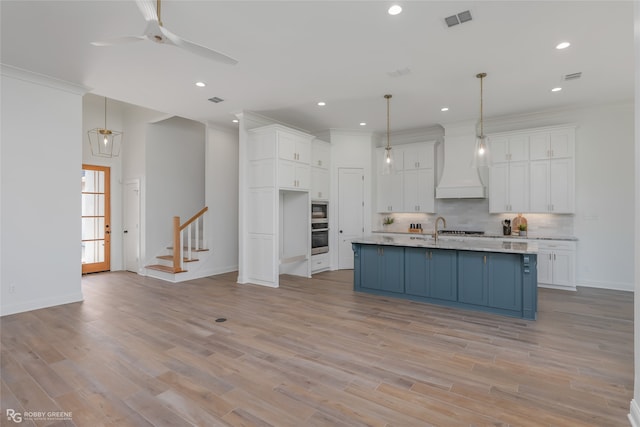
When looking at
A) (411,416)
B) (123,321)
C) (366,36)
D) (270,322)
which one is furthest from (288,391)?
(366,36)

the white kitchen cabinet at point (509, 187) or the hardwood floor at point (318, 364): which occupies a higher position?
the white kitchen cabinet at point (509, 187)

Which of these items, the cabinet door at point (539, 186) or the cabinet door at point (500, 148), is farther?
the cabinet door at point (500, 148)

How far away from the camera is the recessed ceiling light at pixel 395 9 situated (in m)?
2.90

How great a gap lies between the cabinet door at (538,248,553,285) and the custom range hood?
1.51 metres

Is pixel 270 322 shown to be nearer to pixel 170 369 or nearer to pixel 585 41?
pixel 170 369

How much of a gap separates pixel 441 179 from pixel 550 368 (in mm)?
4624

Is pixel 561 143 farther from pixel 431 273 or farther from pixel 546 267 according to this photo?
pixel 431 273

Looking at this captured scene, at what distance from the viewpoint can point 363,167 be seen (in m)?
7.56

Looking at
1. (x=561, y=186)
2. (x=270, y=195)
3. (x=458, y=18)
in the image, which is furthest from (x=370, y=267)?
(x=561, y=186)

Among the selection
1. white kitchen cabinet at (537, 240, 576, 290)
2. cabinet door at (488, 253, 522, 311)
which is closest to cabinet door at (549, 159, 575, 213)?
white kitchen cabinet at (537, 240, 576, 290)

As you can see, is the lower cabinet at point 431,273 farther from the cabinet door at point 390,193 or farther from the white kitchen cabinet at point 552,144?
the white kitchen cabinet at point 552,144

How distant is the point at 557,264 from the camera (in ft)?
18.2

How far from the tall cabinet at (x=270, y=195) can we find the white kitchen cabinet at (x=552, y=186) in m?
4.34

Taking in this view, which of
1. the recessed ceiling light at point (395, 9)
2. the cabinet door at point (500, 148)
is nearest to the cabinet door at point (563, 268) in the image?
the cabinet door at point (500, 148)
